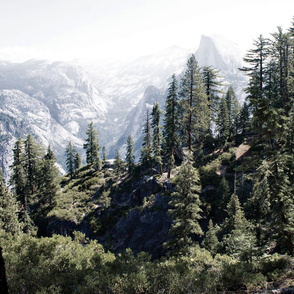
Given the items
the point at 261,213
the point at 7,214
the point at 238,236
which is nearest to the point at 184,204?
the point at 238,236

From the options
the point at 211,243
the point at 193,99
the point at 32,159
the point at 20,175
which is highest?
the point at 193,99

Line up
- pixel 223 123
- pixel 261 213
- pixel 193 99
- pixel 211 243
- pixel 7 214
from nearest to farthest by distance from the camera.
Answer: pixel 211 243 < pixel 261 213 < pixel 7 214 < pixel 193 99 < pixel 223 123

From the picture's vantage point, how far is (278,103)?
38938 mm

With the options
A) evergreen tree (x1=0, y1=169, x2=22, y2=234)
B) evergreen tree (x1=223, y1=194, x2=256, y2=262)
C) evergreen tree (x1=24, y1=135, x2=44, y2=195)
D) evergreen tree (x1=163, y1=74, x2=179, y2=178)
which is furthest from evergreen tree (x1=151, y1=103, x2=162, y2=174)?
evergreen tree (x1=24, y1=135, x2=44, y2=195)

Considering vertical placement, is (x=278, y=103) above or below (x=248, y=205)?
above

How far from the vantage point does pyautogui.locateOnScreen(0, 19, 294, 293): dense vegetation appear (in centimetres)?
1080

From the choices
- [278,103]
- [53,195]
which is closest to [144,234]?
[53,195]

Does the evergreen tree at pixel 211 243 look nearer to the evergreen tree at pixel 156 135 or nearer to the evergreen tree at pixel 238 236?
the evergreen tree at pixel 238 236

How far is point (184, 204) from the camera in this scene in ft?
67.2

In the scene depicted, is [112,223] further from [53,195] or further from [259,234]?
[259,234]

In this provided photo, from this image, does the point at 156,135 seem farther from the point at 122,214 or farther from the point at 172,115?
the point at 122,214

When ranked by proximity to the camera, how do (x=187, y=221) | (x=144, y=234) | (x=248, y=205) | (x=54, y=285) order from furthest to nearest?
(x=144, y=234), (x=248, y=205), (x=187, y=221), (x=54, y=285)

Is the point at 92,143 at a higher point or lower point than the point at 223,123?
higher

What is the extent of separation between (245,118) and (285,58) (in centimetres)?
1329
